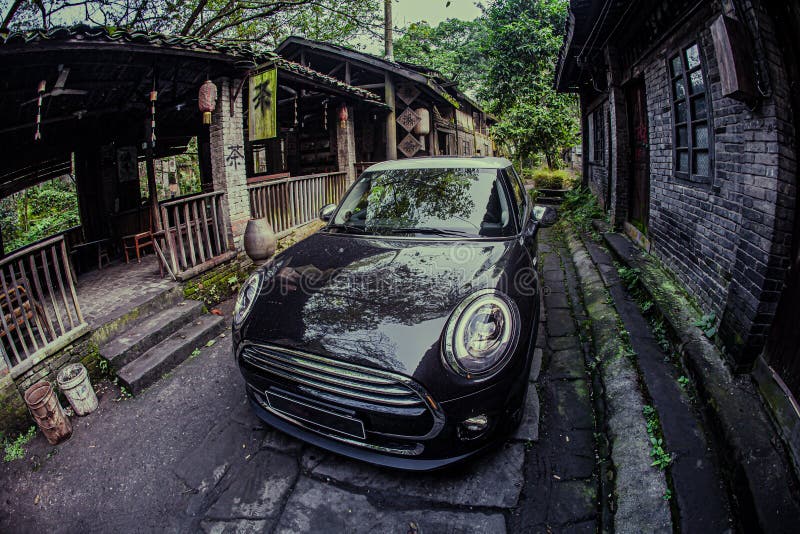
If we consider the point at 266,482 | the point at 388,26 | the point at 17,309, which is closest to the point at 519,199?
the point at 266,482

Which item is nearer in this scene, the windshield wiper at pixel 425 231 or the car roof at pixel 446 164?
the windshield wiper at pixel 425 231

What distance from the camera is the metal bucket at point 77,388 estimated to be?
3.12 metres

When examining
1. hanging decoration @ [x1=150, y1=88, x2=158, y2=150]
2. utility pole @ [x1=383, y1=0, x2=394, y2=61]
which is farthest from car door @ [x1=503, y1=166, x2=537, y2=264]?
utility pole @ [x1=383, y1=0, x2=394, y2=61]

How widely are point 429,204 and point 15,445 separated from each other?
138 inches

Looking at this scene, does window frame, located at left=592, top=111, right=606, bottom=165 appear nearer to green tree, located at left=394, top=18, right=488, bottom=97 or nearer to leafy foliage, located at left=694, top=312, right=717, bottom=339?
leafy foliage, located at left=694, top=312, right=717, bottom=339

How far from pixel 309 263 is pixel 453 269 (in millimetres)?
1035

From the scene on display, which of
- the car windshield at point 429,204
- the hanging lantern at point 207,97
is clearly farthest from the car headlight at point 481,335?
the hanging lantern at point 207,97

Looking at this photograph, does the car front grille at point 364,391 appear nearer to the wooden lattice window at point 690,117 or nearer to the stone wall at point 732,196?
the stone wall at point 732,196

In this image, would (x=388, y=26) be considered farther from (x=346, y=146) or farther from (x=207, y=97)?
(x=207, y=97)

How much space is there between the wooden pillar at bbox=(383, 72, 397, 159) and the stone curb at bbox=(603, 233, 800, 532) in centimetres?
811

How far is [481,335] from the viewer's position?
6.97ft

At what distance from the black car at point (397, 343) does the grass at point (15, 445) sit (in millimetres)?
1801

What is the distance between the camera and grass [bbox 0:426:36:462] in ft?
9.14

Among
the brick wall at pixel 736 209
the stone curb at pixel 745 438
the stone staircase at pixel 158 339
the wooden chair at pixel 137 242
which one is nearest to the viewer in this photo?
the stone curb at pixel 745 438
